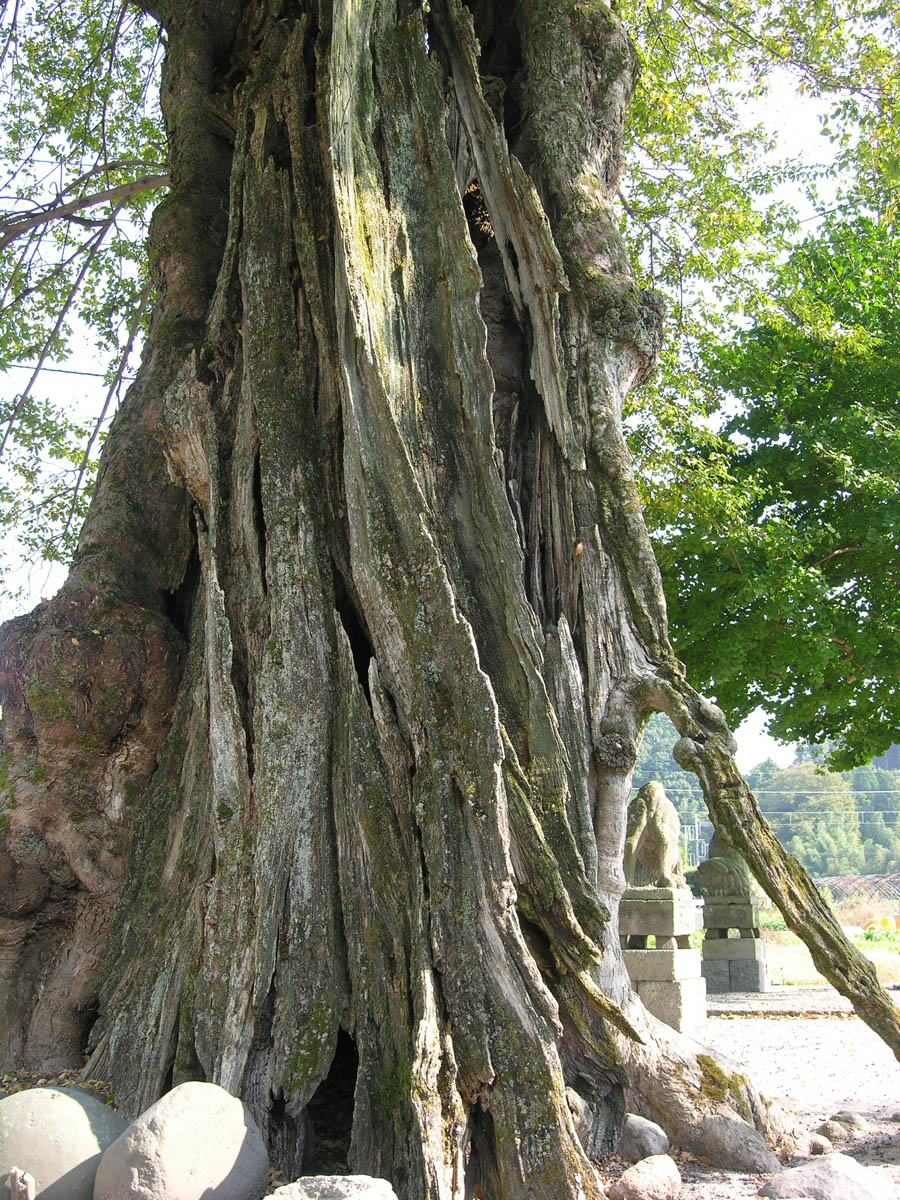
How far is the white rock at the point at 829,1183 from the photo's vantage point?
2.90 metres

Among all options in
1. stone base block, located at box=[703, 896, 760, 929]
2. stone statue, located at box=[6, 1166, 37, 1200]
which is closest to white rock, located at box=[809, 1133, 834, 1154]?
stone statue, located at box=[6, 1166, 37, 1200]

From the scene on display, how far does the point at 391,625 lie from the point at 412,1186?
1691 millimetres

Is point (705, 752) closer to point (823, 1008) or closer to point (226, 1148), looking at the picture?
point (226, 1148)

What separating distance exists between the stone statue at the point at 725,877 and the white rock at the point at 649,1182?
10.2m

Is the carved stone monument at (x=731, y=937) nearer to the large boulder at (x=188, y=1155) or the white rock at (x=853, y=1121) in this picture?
the white rock at (x=853, y=1121)

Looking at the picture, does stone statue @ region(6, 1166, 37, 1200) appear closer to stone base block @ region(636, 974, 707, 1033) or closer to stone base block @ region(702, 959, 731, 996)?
stone base block @ region(636, 974, 707, 1033)

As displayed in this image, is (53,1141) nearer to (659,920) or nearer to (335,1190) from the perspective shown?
(335,1190)

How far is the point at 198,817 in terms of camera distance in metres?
3.96

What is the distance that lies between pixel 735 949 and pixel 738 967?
22 centimetres

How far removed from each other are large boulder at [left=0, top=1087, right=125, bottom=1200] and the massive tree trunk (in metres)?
0.45

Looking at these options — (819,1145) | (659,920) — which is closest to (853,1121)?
(819,1145)

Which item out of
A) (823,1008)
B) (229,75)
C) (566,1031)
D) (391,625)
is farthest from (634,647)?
(823,1008)

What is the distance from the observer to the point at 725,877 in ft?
43.4

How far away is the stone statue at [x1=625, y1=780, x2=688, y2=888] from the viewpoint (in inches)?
401
